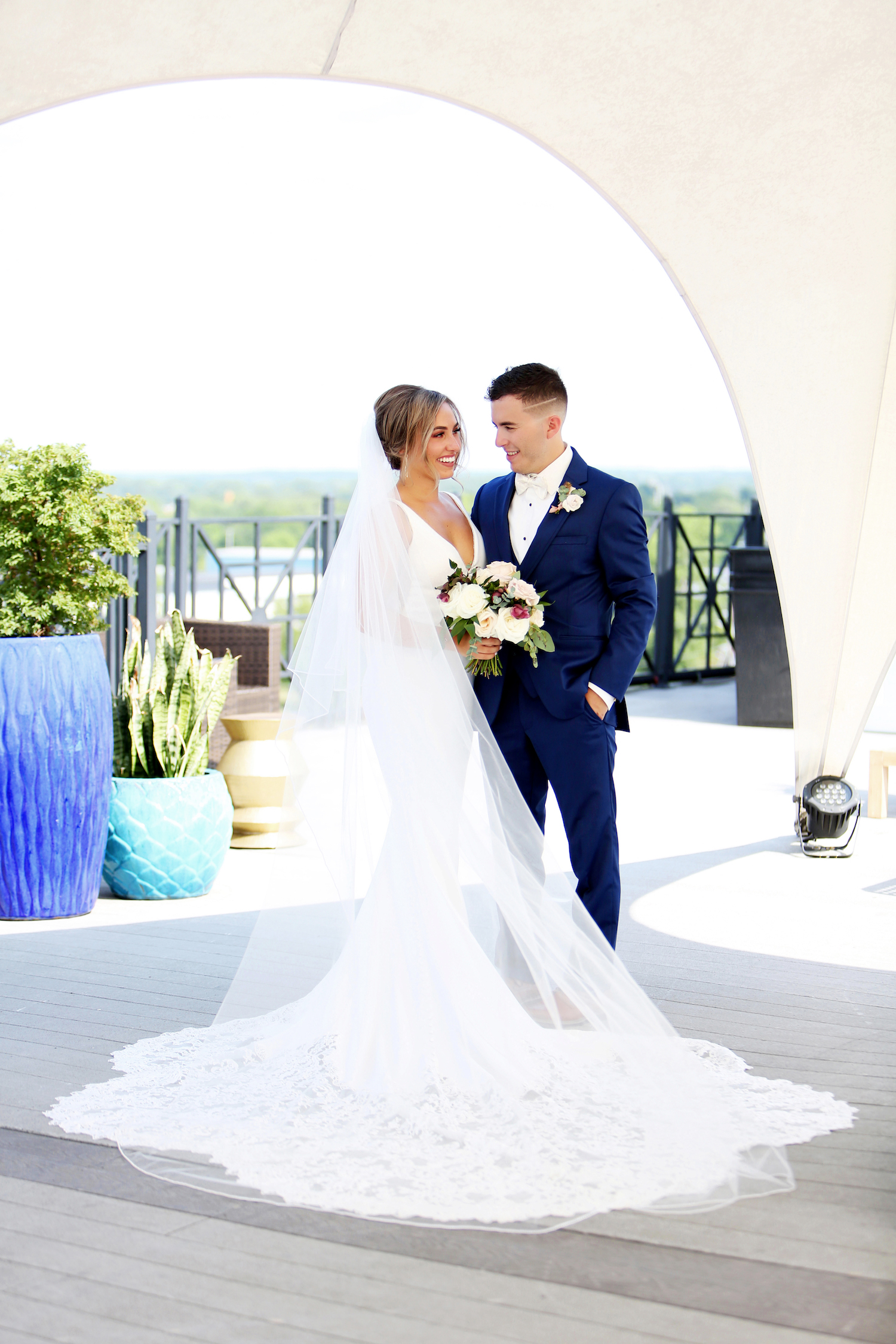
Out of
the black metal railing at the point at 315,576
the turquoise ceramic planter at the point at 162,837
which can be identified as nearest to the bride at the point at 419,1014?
the turquoise ceramic planter at the point at 162,837

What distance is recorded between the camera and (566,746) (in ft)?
12.2

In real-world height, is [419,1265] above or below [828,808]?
below

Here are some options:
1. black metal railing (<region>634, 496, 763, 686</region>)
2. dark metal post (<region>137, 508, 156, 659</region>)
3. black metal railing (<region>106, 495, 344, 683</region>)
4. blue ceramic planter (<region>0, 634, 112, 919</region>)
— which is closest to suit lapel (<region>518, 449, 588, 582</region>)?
black metal railing (<region>106, 495, 344, 683</region>)

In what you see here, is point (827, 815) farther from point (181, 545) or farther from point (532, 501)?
point (181, 545)

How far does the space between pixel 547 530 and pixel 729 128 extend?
2.35m

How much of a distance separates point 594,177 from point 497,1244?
4046mm

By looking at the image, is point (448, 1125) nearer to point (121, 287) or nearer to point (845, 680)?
point (845, 680)

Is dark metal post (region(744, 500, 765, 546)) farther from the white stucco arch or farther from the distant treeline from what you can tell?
the distant treeline

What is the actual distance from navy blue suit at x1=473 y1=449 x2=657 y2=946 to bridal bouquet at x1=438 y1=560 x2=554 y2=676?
14 centimetres

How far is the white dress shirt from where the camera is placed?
12.3 ft

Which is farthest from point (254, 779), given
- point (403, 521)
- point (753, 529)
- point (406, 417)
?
point (753, 529)

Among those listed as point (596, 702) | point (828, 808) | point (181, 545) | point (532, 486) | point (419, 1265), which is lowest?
point (419, 1265)

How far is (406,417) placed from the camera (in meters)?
3.41

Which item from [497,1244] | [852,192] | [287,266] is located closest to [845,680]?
[852,192]
